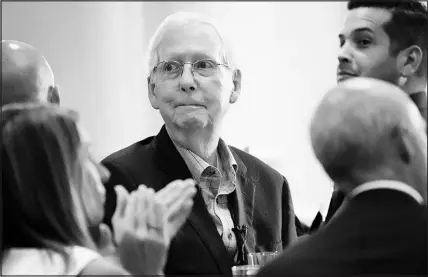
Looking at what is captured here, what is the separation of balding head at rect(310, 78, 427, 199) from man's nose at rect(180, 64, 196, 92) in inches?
21.7

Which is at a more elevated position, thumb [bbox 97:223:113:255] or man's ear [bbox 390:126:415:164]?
man's ear [bbox 390:126:415:164]

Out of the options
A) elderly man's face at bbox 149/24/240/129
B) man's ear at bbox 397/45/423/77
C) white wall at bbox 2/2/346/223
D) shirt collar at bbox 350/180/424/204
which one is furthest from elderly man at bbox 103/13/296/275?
white wall at bbox 2/2/346/223

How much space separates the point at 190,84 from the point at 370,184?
0.66 metres

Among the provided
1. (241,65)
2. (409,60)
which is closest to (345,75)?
(409,60)

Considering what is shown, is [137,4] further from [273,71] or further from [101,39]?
[273,71]

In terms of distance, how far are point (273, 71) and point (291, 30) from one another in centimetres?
29

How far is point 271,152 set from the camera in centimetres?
491

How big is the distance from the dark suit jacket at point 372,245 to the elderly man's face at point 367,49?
21.2 inches

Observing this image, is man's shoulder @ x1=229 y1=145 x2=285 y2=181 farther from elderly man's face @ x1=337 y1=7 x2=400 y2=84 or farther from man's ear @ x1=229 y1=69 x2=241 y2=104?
elderly man's face @ x1=337 y1=7 x2=400 y2=84

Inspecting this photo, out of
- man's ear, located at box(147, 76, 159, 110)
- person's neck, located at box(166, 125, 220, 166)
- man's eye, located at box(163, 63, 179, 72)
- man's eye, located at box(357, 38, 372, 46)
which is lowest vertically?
person's neck, located at box(166, 125, 220, 166)

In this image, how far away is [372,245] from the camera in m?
1.31

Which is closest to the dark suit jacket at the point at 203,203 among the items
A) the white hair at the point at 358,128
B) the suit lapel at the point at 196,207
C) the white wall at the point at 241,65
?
the suit lapel at the point at 196,207

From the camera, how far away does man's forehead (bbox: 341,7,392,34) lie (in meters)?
1.84

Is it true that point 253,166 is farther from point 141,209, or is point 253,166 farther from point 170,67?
point 141,209
